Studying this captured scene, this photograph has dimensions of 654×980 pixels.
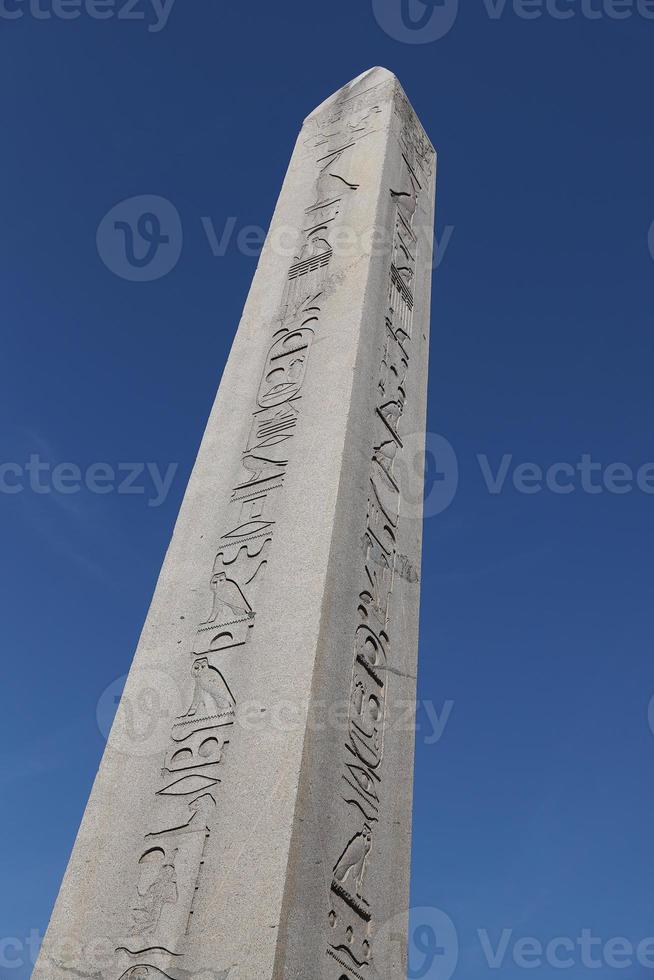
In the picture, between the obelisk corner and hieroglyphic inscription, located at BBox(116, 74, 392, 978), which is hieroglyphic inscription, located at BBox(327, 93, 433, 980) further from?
the obelisk corner

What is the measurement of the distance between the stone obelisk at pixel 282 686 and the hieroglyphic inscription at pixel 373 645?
0.04ft

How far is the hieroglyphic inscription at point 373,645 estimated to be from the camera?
12.4ft

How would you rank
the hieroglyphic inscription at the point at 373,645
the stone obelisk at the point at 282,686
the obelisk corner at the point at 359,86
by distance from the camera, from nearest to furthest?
1. the stone obelisk at the point at 282,686
2. the hieroglyphic inscription at the point at 373,645
3. the obelisk corner at the point at 359,86

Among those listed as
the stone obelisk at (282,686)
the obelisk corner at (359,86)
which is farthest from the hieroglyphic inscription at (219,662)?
the obelisk corner at (359,86)

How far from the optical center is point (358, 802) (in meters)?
4.07

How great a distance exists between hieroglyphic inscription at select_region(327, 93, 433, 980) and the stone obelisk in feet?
0.04

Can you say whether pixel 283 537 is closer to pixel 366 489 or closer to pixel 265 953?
pixel 366 489

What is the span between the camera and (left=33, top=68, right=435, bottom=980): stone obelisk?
11.7ft

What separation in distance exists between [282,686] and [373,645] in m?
0.70

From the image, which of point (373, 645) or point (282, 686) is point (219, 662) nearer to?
point (282, 686)

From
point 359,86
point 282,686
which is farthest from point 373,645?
point 359,86

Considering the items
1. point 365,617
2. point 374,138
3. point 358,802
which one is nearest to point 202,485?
point 365,617

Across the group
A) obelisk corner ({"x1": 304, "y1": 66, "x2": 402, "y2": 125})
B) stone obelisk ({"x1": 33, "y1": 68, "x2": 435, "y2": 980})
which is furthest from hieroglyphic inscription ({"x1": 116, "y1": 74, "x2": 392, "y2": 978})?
obelisk corner ({"x1": 304, "y1": 66, "x2": 402, "y2": 125})

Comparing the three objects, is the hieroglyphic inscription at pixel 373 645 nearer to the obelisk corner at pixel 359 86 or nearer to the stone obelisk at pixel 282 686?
the stone obelisk at pixel 282 686
